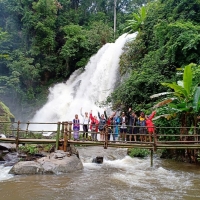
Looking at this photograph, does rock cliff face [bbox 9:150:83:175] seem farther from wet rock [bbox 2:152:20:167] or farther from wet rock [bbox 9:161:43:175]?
wet rock [bbox 2:152:20:167]

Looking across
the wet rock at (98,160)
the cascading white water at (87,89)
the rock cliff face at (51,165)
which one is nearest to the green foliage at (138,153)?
the wet rock at (98,160)

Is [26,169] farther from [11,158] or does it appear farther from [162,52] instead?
[162,52]

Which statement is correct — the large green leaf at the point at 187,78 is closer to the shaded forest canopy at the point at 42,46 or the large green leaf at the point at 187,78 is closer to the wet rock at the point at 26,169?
the wet rock at the point at 26,169

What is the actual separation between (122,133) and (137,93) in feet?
11.3

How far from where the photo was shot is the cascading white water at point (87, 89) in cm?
2128

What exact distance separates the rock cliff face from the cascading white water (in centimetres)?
1049

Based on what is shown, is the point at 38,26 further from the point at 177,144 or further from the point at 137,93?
the point at 177,144

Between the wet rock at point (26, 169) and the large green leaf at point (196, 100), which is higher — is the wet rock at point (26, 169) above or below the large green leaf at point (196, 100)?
below

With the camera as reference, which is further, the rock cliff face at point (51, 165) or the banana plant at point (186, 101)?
the banana plant at point (186, 101)

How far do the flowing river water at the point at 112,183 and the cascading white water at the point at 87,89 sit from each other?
1052 centimetres

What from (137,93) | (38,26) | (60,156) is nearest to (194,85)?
(137,93)

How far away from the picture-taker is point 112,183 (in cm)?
791

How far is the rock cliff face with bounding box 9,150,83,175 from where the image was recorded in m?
8.82

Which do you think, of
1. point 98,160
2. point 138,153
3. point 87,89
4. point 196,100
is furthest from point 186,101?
point 87,89
